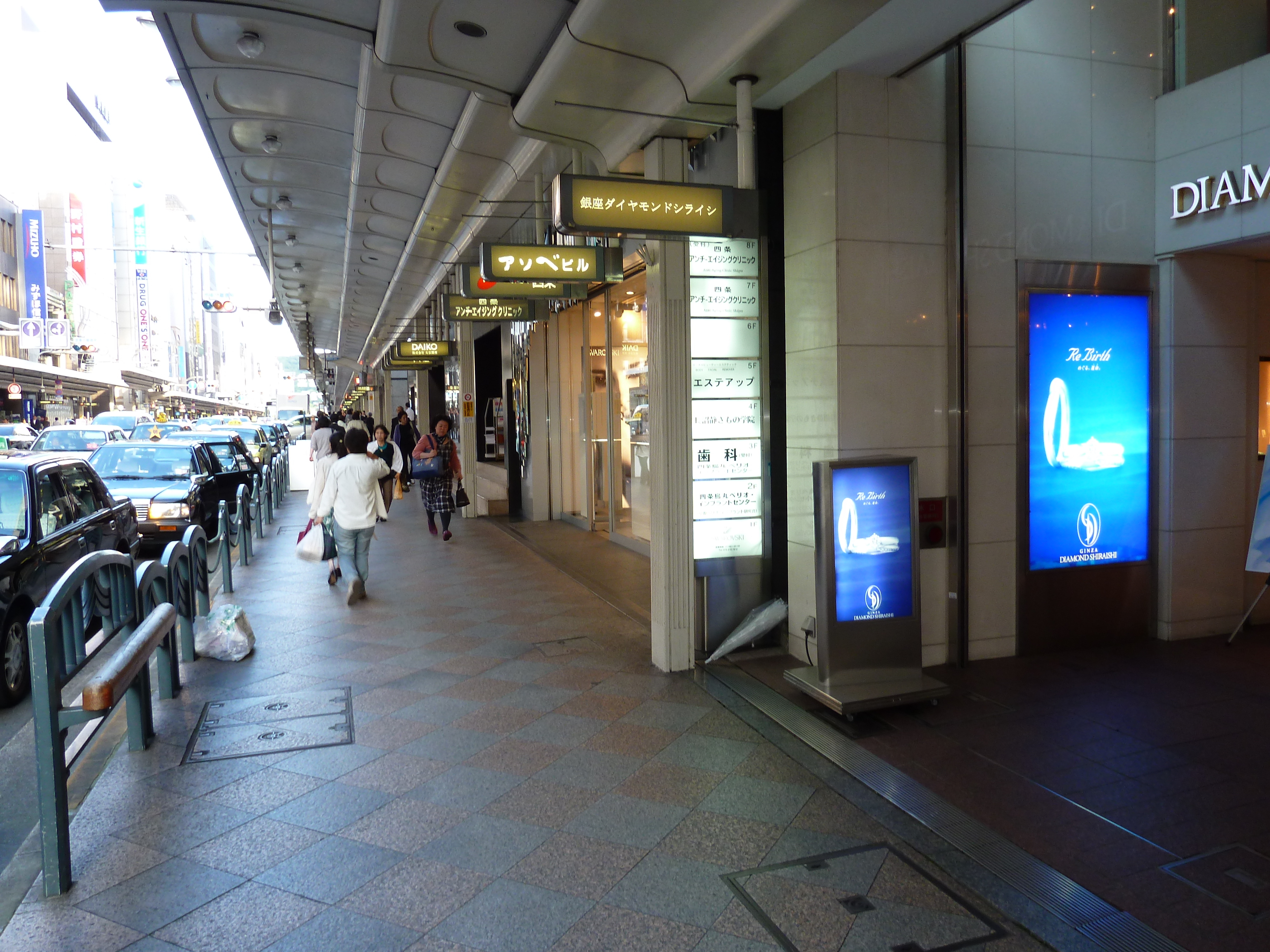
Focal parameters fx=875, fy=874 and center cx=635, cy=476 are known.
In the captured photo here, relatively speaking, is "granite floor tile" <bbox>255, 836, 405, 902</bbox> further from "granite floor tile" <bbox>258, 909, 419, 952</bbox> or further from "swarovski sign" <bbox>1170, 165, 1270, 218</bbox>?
"swarovski sign" <bbox>1170, 165, 1270, 218</bbox>

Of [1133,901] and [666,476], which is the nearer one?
[1133,901]

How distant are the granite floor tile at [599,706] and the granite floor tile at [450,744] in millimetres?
568

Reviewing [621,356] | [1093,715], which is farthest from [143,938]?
[621,356]

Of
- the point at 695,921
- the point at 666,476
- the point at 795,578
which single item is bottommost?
the point at 695,921

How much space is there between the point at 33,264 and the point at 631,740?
227 ft

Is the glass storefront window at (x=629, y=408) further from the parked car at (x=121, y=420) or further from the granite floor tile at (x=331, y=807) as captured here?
the parked car at (x=121, y=420)

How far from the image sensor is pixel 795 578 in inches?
239

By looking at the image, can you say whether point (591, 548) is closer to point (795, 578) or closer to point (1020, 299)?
point (795, 578)

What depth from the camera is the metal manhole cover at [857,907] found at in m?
2.96

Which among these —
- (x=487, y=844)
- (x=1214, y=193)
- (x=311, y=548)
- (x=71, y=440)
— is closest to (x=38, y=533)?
(x=311, y=548)

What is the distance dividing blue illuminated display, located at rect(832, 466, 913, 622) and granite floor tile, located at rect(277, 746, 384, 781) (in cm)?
269

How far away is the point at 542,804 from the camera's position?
13.2 feet

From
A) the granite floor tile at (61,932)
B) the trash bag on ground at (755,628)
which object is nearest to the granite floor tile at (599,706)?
the trash bag on ground at (755,628)

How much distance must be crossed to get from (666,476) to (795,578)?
45.1 inches
